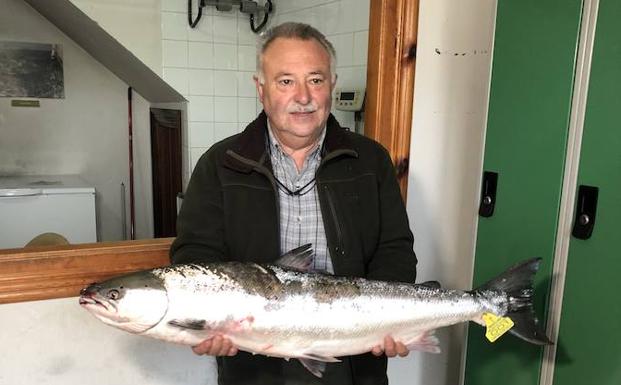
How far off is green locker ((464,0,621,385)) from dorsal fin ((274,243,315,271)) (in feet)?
2.19

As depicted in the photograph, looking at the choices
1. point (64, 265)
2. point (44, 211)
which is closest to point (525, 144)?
point (64, 265)

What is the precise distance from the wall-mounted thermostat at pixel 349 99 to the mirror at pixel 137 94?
0.09m

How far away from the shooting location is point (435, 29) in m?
1.87

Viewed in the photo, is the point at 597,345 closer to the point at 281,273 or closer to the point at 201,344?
the point at 281,273

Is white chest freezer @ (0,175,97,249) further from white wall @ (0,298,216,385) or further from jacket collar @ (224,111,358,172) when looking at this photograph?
jacket collar @ (224,111,358,172)

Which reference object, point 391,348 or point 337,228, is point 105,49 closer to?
point 337,228

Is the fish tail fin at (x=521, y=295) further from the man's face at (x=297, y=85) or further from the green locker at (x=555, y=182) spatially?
the man's face at (x=297, y=85)

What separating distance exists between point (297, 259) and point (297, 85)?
1.41ft

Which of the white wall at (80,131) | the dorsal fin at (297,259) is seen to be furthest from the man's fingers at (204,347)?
the white wall at (80,131)

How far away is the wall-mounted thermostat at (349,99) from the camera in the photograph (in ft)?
8.15

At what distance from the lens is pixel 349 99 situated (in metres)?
2.52

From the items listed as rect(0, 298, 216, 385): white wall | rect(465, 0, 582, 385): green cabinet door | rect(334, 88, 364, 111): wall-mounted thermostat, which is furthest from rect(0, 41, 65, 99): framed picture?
rect(465, 0, 582, 385): green cabinet door

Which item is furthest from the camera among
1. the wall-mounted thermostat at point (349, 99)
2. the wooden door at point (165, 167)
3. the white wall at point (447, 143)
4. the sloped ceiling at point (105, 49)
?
the wooden door at point (165, 167)

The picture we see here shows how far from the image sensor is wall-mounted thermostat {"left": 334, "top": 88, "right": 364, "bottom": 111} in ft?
8.15
